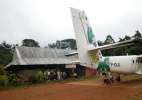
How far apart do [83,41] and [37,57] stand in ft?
47.7

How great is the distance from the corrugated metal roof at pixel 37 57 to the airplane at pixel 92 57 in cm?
1192

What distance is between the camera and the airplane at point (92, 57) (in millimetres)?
22281

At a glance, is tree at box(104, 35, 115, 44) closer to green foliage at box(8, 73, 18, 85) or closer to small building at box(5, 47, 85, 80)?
small building at box(5, 47, 85, 80)

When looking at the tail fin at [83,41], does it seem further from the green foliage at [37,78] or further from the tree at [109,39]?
the tree at [109,39]

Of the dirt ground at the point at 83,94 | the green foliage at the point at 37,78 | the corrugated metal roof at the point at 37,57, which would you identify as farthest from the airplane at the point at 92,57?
the corrugated metal roof at the point at 37,57

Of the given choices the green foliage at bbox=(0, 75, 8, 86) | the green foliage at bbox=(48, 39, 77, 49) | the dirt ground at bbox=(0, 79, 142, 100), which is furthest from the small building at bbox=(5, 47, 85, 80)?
the green foliage at bbox=(48, 39, 77, 49)

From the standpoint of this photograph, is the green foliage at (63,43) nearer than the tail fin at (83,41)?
No

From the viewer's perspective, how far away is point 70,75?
122ft

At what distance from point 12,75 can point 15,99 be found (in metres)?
14.0

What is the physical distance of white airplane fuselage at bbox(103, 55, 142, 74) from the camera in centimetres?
2216

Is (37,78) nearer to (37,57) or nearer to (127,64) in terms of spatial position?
(37,57)

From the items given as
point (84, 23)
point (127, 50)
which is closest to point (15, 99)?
point (84, 23)

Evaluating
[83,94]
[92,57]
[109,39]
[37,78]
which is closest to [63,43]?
[109,39]

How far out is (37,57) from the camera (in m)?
36.0
